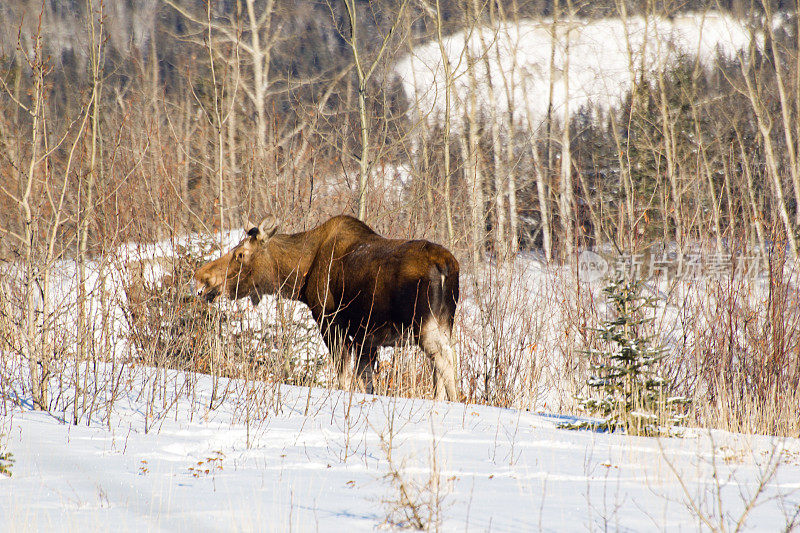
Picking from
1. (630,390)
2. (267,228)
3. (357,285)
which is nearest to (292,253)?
(267,228)

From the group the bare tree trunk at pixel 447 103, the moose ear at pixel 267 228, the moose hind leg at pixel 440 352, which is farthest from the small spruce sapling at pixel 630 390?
the bare tree trunk at pixel 447 103

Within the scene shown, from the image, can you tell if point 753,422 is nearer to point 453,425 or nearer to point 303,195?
point 453,425

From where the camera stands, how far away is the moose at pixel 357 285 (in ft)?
21.9

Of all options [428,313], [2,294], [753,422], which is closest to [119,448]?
[2,294]

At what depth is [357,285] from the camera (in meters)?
7.07

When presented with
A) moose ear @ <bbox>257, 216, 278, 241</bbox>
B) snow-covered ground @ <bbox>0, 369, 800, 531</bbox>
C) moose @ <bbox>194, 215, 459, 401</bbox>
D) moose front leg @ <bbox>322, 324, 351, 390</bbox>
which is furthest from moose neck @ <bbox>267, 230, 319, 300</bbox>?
snow-covered ground @ <bbox>0, 369, 800, 531</bbox>

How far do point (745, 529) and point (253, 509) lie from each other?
6.37ft

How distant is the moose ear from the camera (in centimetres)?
764

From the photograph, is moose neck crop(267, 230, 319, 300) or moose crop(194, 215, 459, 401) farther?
moose neck crop(267, 230, 319, 300)

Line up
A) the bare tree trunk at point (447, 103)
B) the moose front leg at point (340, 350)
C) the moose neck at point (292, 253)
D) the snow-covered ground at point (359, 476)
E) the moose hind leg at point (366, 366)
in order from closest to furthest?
1. the snow-covered ground at point (359, 476)
2. the moose front leg at point (340, 350)
3. the moose hind leg at point (366, 366)
4. the moose neck at point (292, 253)
5. the bare tree trunk at point (447, 103)

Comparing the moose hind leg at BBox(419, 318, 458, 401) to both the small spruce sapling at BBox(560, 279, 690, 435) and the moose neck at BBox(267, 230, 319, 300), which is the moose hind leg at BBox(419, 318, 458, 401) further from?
the moose neck at BBox(267, 230, 319, 300)

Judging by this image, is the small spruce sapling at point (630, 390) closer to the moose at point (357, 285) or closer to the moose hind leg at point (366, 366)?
the moose at point (357, 285)

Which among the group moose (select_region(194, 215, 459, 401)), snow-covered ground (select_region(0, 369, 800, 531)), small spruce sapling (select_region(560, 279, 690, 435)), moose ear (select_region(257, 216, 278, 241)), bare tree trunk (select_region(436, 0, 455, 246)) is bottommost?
snow-covered ground (select_region(0, 369, 800, 531))

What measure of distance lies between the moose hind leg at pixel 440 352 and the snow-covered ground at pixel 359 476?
4.39ft
